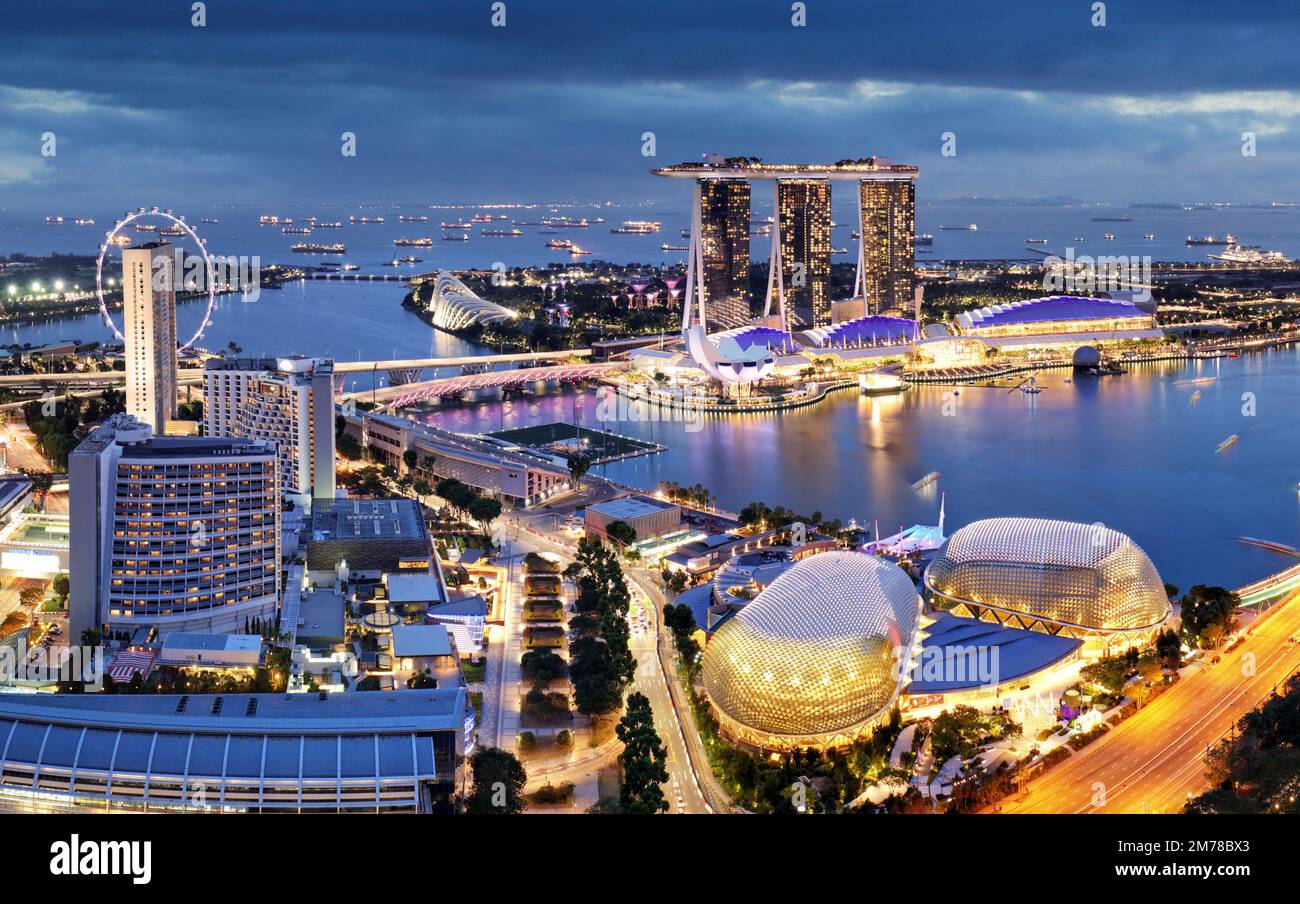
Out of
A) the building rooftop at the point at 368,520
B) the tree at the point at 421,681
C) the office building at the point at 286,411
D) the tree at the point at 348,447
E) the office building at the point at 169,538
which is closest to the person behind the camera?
the tree at the point at 421,681

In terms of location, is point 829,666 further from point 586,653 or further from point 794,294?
point 794,294

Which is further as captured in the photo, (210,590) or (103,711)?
(210,590)

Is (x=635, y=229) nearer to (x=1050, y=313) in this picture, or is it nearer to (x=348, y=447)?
(x=1050, y=313)

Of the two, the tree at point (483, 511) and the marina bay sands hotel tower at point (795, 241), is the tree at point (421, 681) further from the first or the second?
the marina bay sands hotel tower at point (795, 241)

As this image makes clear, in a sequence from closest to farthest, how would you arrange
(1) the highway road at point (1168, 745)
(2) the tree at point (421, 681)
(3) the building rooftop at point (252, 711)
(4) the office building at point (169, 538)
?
(3) the building rooftop at point (252, 711)
(1) the highway road at point (1168, 745)
(2) the tree at point (421, 681)
(4) the office building at point (169, 538)

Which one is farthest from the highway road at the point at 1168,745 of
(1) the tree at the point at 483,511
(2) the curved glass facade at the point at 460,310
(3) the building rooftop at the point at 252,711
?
(2) the curved glass facade at the point at 460,310
